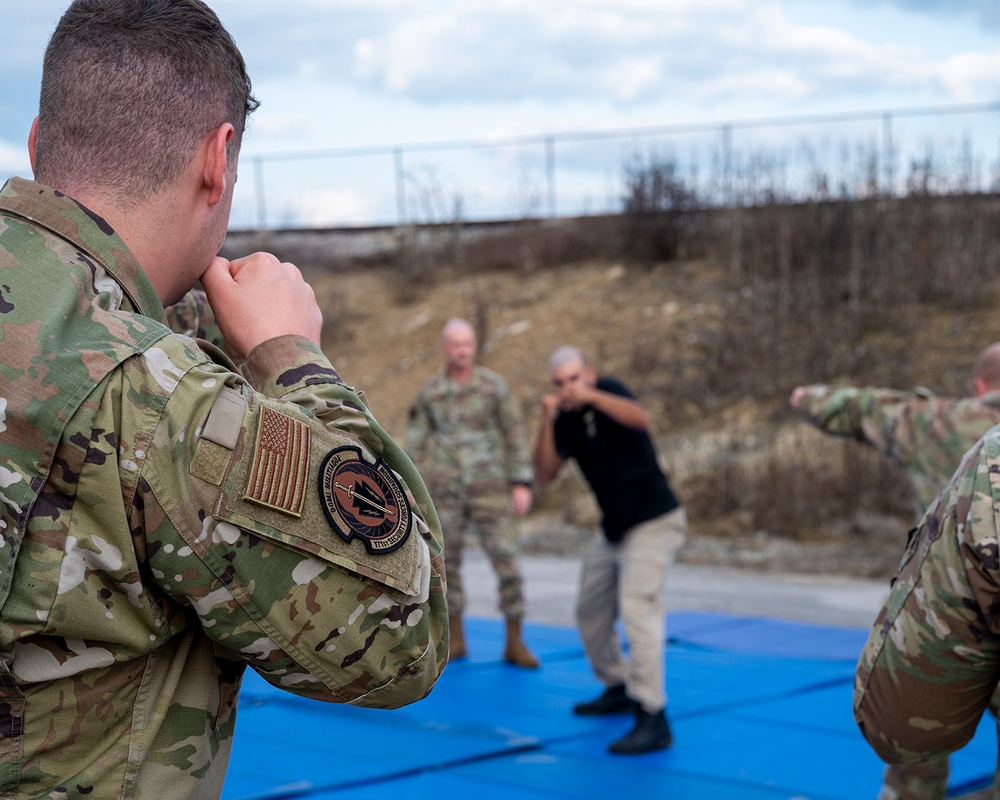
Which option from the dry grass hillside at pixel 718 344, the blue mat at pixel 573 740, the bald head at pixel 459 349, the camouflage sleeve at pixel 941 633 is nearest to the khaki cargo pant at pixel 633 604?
the blue mat at pixel 573 740

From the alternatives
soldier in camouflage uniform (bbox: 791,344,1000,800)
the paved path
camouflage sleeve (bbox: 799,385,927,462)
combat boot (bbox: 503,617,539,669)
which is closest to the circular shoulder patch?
soldier in camouflage uniform (bbox: 791,344,1000,800)

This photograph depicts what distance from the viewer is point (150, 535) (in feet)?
4.24

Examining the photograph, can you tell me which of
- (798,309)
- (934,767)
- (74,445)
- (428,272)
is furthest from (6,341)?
(428,272)

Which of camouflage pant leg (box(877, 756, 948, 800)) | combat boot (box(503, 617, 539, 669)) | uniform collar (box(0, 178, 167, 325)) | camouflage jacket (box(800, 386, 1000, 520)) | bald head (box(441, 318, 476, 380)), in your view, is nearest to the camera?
uniform collar (box(0, 178, 167, 325))

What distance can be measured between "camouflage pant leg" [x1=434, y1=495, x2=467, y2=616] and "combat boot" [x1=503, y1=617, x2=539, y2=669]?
0.38 metres

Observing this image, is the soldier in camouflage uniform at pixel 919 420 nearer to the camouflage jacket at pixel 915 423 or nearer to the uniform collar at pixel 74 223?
the camouflage jacket at pixel 915 423

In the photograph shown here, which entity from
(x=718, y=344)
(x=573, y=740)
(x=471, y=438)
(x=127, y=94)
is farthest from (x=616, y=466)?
(x=718, y=344)

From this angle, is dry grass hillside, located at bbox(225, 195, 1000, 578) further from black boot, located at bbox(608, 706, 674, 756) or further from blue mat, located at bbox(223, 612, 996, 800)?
black boot, located at bbox(608, 706, 674, 756)

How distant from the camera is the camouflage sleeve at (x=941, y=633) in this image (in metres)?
1.99

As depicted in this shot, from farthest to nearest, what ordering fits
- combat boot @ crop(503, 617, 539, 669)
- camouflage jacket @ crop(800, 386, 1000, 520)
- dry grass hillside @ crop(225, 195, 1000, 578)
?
dry grass hillside @ crop(225, 195, 1000, 578) → combat boot @ crop(503, 617, 539, 669) → camouflage jacket @ crop(800, 386, 1000, 520)

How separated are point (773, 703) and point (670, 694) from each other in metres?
0.62

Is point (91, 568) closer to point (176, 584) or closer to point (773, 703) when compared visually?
point (176, 584)

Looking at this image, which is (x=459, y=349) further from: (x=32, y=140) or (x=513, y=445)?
(x=32, y=140)

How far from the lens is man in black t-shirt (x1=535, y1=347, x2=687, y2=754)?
5.63m
